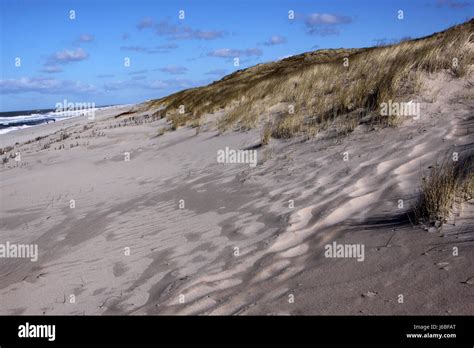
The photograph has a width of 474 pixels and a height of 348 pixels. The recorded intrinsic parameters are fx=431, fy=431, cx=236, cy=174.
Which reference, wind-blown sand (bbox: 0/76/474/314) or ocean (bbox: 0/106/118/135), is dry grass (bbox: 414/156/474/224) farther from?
ocean (bbox: 0/106/118/135)

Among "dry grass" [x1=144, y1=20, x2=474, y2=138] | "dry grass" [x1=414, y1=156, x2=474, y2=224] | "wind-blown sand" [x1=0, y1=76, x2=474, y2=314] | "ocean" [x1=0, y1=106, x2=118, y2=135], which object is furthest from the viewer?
"ocean" [x1=0, y1=106, x2=118, y2=135]

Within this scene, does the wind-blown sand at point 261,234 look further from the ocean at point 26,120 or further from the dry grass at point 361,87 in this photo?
the ocean at point 26,120

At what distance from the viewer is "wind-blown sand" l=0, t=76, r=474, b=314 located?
2.95m

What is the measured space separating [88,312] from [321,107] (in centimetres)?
700

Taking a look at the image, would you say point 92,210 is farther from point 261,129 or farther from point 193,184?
point 261,129

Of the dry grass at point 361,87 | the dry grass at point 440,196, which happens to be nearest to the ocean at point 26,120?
the dry grass at point 361,87

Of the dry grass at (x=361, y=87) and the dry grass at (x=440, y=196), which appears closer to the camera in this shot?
the dry grass at (x=440, y=196)

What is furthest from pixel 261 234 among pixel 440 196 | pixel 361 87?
pixel 361 87

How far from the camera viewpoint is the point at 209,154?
8.97 metres

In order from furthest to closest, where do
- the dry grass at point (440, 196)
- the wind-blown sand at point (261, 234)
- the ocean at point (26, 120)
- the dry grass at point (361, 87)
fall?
the ocean at point (26, 120) → the dry grass at point (361, 87) → the dry grass at point (440, 196) → the wind-blown sand at point (261, 234)

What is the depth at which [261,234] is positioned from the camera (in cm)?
424

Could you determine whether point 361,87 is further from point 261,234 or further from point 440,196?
point 440,196

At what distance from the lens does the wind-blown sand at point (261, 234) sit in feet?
9.66

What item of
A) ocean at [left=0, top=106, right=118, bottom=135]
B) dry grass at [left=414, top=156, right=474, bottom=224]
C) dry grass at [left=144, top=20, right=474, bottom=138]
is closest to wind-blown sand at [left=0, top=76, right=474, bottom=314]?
dry grass at [left=414, top=156, right=474, bottom=224]
